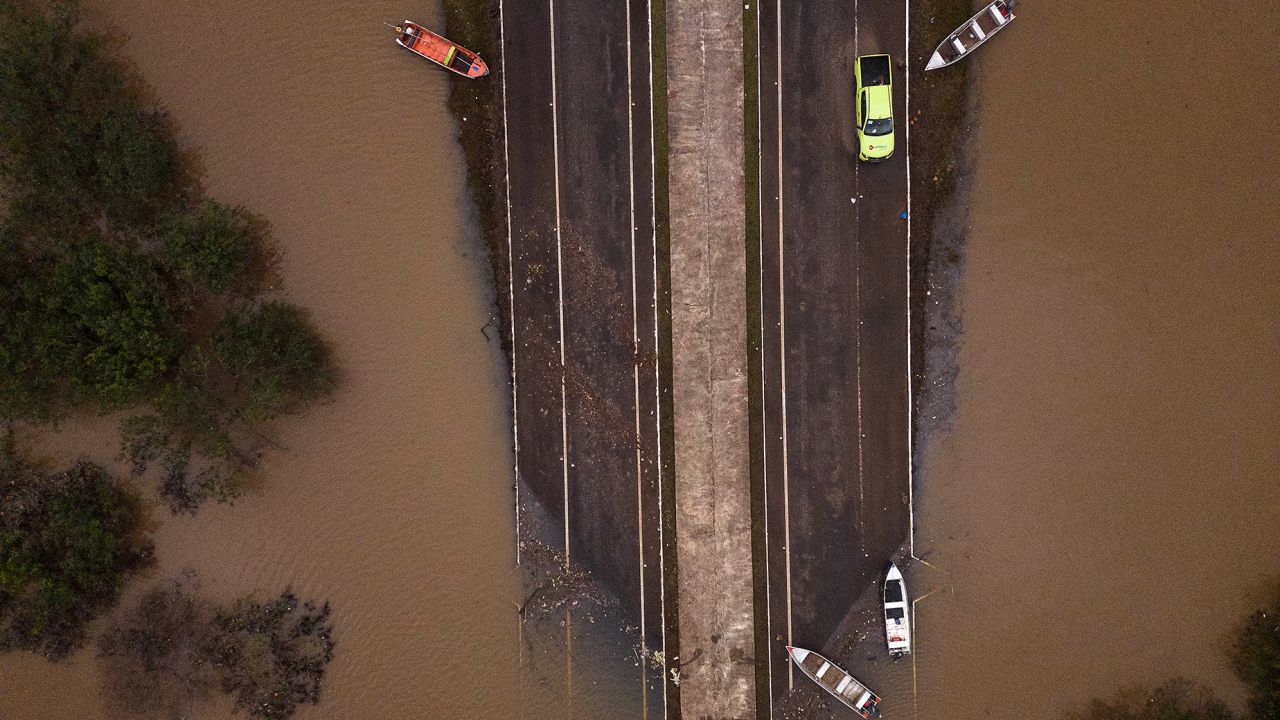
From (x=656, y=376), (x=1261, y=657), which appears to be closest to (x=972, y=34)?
(x=656, y=376)

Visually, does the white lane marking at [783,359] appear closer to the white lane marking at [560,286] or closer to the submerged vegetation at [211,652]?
the white lane marking at [560,286]

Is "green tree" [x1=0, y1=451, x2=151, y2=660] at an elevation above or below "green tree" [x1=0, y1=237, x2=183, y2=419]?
below

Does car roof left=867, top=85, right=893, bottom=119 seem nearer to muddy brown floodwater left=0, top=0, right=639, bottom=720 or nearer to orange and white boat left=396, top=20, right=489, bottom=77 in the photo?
orange and white boat left=396, top=20, right=489, bottom=77

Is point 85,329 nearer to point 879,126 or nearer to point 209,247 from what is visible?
point 209,247

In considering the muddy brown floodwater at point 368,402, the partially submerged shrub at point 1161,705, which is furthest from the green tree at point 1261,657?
the muddy brown floodwater at point 368,402

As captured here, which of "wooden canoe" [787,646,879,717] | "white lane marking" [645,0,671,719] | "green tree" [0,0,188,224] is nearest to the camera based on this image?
"green tree" [0,0,188,224]

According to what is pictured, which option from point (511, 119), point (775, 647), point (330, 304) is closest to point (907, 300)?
point (775, 647)

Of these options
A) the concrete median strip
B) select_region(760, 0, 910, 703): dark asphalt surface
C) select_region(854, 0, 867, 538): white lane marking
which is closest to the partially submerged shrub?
select_region(760, 0, 910, 703): dark asphalt surface
